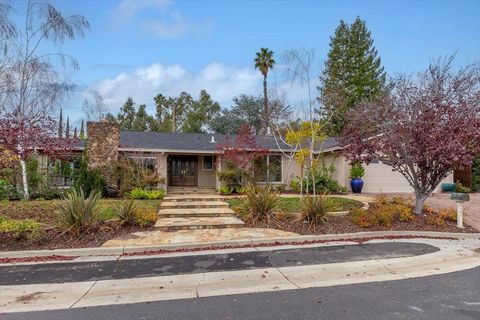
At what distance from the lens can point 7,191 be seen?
1352cm

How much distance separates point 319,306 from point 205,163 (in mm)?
14848

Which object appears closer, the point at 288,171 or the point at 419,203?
the point at 419,203

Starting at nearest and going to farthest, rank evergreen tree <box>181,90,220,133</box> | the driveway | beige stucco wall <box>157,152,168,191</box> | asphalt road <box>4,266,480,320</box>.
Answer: asphalt road <box>4,266,480,320</box>, the driveway, beige stucco wall <box>157,152,168,191</box>, evergreen tree <box>181,90,220,133</box>

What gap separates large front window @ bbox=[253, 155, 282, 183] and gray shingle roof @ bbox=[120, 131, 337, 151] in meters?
0.63

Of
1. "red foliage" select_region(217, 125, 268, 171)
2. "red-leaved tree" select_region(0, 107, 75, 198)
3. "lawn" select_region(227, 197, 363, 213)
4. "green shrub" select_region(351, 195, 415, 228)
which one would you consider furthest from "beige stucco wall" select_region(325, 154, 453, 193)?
"red-leaved tree" select_region(0, 107, 75, 198)

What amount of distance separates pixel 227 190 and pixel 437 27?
426 inches

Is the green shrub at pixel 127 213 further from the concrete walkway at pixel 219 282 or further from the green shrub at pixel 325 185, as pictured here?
the green shrub at pixel 325 185

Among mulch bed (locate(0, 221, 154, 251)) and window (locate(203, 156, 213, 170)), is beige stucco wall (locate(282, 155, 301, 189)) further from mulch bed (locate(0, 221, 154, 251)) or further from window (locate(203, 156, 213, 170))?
mulch bed (locate(0, 221, 154, 251))

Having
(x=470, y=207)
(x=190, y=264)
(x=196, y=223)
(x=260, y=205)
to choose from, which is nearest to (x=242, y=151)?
(x=260, y=205)

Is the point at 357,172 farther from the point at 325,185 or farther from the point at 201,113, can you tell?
the point at 201,113

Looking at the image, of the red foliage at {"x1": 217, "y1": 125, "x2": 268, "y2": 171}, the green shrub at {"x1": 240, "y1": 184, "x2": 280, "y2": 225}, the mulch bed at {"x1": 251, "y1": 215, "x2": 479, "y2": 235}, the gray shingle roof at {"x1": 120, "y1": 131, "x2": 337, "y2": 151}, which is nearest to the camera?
the mulch bed at {"x1": 251, "y1": 215, "x2": 479, "y2": 235}

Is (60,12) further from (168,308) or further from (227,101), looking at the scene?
(227,101)

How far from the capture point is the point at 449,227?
9.62 metres

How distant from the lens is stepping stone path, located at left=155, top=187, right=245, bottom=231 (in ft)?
30.5
